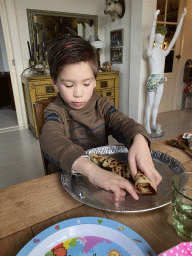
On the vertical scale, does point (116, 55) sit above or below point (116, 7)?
below

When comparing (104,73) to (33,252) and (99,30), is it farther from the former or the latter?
(33,252)

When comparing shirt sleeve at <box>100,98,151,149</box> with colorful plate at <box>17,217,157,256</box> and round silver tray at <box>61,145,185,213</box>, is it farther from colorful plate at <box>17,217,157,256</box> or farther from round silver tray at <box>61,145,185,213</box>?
colorful plate at <box>17,217,157,256</box>

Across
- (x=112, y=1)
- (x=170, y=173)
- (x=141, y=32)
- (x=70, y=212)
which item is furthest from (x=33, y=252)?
(x=112, y=1)

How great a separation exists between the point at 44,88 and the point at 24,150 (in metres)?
0.80

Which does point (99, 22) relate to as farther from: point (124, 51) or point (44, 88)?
point (44, 88)

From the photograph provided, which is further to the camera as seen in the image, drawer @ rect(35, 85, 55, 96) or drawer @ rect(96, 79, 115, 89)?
drawer @ rect(96, 79, 115, 89)

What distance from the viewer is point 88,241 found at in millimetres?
336

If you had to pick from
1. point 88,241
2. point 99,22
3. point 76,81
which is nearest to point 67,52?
point 76,81

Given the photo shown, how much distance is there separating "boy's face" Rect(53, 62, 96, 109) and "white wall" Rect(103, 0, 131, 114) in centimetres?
228

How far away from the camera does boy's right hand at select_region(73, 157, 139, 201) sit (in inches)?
15.5

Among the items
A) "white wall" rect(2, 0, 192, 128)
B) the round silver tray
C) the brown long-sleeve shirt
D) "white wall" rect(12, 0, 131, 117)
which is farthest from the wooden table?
"white wall" rect(12, 0, 131, 117)

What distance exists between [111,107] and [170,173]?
400mm

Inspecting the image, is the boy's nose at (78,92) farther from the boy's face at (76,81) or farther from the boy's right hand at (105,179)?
the boy's right hand at (105,179)

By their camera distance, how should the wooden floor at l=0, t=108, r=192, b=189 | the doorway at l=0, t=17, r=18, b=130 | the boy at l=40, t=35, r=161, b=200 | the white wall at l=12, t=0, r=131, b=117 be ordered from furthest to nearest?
the doorway at l=0, t=17, r=18, b=130, the white wall at l=12, t=0, r=131, b=117, the wooden floor at l=0, t=108, r=192, b=189, the boy at l=40, t=35, r=161, b=200
